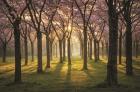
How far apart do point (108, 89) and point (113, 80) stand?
5.39 ft

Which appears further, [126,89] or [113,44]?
[113,44]

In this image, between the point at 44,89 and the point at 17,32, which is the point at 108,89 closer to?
the point at 44,89

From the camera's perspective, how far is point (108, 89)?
65.4ft

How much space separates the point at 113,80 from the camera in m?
21.5

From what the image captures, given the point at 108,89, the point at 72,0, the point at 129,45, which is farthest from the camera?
the point at 72,0

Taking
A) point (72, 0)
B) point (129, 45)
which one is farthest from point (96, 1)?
point (129, 45)

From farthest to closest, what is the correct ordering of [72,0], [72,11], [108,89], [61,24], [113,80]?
[61,24], [72,11], [72,0], [113,80], [108,89]

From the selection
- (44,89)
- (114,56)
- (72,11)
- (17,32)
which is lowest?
(44,89)

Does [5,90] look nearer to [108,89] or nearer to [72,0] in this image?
[108,89]

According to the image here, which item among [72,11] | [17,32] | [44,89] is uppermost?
[72,11]

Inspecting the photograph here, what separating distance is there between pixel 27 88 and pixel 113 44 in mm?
6351

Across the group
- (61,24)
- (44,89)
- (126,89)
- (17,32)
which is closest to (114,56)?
(126,89)

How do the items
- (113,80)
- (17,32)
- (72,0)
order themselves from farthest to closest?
(72,0) → (17,32) → (113,80)

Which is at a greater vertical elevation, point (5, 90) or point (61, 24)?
point (61, 24)
